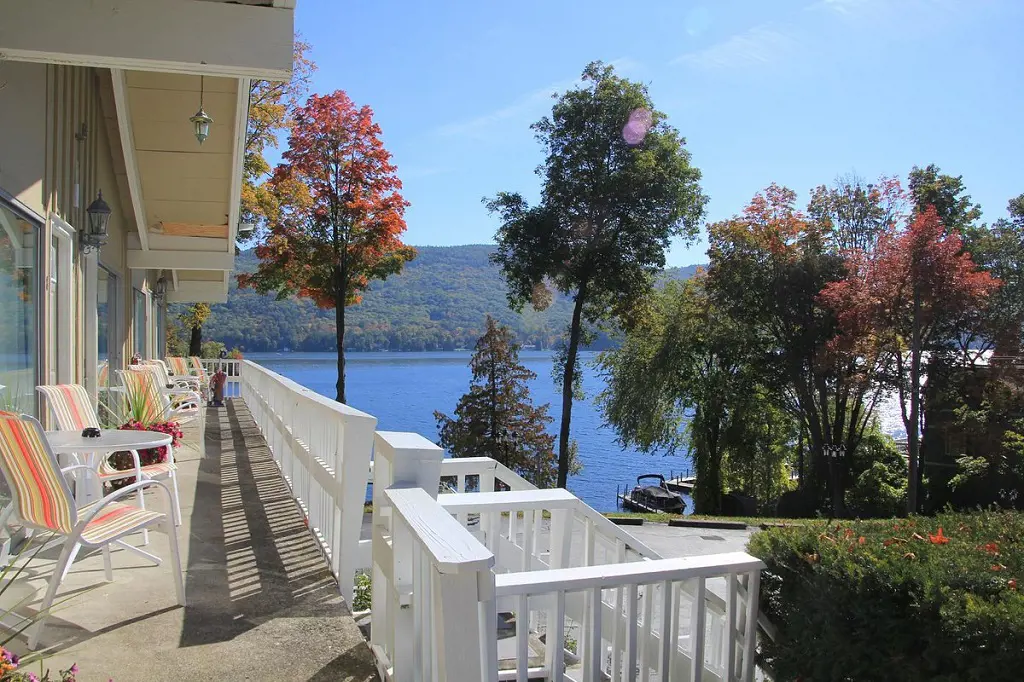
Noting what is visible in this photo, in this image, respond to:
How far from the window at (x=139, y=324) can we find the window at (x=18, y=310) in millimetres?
5990

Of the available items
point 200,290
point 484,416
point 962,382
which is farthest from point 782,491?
point 200,290

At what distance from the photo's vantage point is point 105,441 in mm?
3924

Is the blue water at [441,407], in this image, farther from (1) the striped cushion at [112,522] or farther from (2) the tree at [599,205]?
(1) the striped cushion at [112,522]

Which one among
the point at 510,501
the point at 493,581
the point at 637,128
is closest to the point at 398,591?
the point at 493,581

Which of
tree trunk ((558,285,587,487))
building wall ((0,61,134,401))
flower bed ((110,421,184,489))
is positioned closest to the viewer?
building wall ((0,61,134,401))

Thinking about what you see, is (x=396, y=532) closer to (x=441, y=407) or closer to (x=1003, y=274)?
(x=1003, y=274)

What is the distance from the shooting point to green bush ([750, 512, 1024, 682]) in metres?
1.64

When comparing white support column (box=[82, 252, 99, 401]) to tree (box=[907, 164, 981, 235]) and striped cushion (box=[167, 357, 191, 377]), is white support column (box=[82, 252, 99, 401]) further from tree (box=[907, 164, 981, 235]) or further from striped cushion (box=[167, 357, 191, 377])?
tree (box=[907, 164, 981, 235])

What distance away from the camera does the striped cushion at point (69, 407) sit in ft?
15.3

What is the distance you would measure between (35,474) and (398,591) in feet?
5.18

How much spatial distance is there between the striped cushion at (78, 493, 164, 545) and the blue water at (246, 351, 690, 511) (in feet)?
21.8

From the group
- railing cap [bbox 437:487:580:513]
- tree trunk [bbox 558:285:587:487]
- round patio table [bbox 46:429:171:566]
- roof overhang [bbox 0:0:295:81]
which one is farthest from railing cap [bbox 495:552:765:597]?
tree trunk [bbox 558:285:587:487]

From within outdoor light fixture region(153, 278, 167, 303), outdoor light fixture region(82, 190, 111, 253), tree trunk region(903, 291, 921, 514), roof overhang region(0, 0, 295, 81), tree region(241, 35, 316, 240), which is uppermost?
tree region(241, 35, 316, 240)

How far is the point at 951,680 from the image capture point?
1.66m
